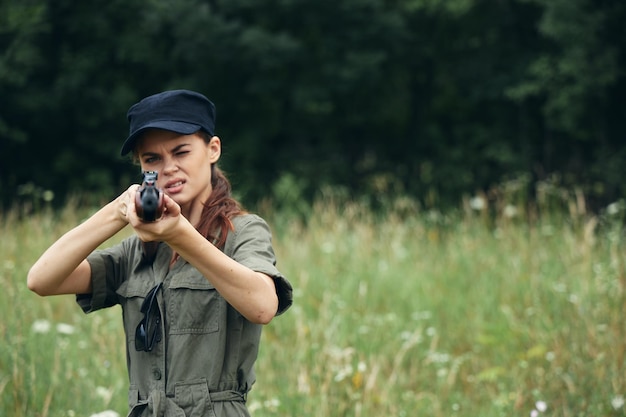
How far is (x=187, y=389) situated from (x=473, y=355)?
3299 millimetres

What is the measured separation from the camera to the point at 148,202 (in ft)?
5.11

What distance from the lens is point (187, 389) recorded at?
185cm

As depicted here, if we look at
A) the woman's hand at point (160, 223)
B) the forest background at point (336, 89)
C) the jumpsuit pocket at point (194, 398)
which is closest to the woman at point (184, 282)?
the jumpsuit pocket at point (194, 398)

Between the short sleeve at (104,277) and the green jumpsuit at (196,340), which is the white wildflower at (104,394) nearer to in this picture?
the short sleeve at (104,277)

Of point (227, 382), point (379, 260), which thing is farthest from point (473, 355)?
point (227, 382)

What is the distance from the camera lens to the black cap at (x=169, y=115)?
1.91 metres

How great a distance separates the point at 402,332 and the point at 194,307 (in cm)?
325

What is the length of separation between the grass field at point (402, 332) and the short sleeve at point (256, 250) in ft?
5.09

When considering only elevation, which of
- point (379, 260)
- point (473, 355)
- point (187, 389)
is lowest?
point (187, 389)

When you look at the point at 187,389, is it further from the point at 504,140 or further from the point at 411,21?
the point at 411,21

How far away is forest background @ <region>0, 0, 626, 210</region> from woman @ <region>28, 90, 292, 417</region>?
1023cm

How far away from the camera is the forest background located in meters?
13.0

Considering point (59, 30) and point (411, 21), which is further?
point (411, 21)

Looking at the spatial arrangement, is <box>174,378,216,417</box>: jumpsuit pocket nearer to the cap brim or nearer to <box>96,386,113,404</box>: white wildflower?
the cap brim
